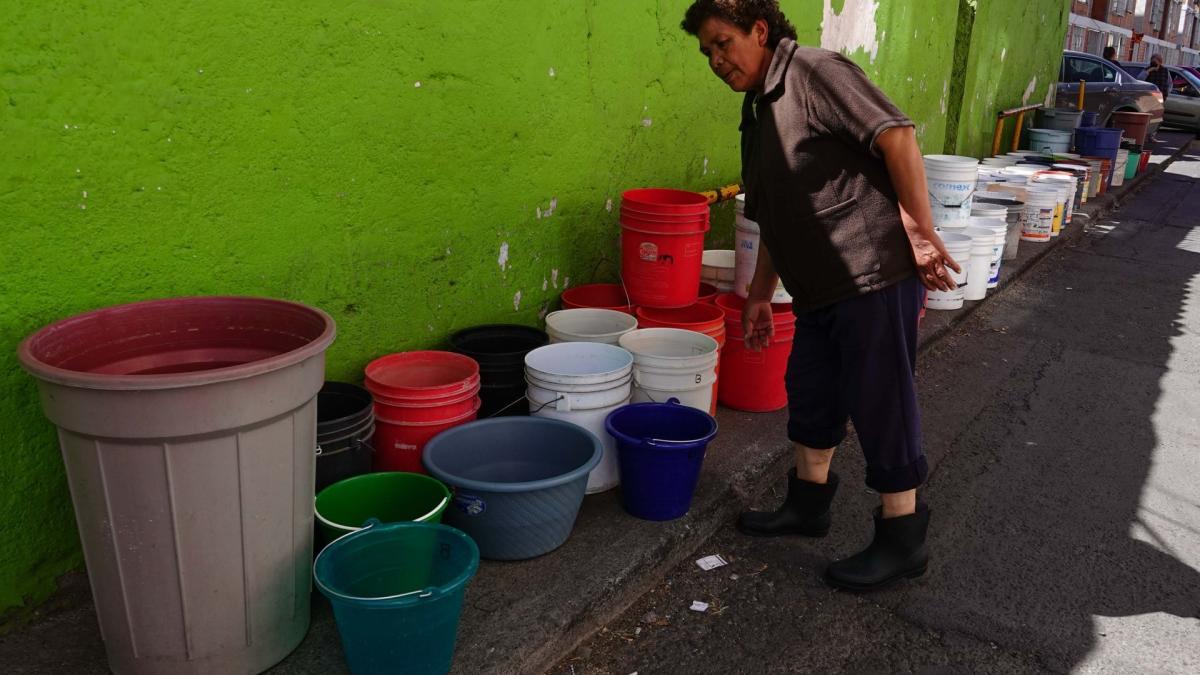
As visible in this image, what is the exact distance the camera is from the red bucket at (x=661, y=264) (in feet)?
13.8

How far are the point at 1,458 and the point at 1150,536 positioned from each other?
4.21 metres

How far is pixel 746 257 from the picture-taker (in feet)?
15.0

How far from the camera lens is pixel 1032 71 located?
43.2ft

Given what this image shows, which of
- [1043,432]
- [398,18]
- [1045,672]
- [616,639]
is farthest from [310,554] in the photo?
[1043,432]

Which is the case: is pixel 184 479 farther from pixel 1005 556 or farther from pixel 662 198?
pixel 662 198

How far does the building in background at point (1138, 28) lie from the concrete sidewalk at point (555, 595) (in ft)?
96.7

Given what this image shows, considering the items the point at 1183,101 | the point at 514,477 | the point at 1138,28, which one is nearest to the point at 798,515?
the point at 514,477

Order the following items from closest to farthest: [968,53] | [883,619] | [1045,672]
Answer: [1045,672]
[883,619]
[968,53]

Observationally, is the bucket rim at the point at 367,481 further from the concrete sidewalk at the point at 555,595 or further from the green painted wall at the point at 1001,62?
the green painted wall at the point at 1001,62

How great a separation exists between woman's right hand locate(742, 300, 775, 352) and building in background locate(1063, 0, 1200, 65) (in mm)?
29370

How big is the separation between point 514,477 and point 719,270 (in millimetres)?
2033

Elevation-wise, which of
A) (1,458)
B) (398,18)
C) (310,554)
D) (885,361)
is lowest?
(310,554)

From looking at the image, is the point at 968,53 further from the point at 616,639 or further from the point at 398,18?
the point at 616,639

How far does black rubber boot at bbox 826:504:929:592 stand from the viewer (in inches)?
123
